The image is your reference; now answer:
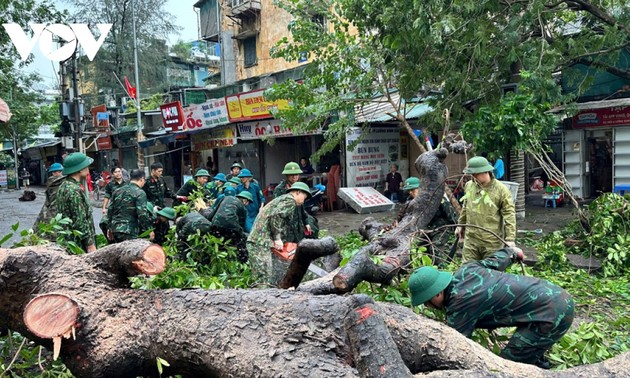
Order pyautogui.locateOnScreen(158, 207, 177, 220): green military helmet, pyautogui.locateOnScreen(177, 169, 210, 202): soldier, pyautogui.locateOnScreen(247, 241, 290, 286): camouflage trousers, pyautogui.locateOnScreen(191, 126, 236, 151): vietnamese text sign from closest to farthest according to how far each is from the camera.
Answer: pyautogui.locateOnScreen(247, 241, 290, 286): camouflage trousers < pyautogui.locateOnScreen(158, 207, 177, 220): green military helmet < pyautogui.locateOnScreen(177, 169, 210, 202): soldier < pyautogui.locateOnScreen(191, 126, 236, 151): vietnamese text sign

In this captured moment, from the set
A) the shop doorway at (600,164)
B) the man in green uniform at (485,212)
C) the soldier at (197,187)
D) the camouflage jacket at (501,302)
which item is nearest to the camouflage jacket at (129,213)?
the soldier at (197,187)

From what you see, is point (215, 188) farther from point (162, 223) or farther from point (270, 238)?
point (270, 238)

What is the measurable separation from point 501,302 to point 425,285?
502 millimetres

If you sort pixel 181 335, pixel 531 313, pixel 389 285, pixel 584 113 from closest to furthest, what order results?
pixel 181 335
pixel 531 313
pixel 389 285
pixel 584 113

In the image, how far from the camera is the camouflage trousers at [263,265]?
507 centimetres

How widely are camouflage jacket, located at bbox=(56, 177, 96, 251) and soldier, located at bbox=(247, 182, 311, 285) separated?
166cm

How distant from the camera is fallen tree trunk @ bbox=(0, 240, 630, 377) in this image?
2348 mm

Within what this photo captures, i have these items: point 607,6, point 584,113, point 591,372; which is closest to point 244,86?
point 584,113

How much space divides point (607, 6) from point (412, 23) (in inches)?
148

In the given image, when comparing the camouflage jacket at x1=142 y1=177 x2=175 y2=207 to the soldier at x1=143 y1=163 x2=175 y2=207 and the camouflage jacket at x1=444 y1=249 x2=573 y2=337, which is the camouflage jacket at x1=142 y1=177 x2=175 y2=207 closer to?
the soldier at x1=143 y1=163 x2=175 y2=207

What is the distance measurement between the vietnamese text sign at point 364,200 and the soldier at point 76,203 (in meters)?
8.65

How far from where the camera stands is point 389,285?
12.7 ft

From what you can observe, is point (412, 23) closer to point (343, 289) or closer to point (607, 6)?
point (607, 6)

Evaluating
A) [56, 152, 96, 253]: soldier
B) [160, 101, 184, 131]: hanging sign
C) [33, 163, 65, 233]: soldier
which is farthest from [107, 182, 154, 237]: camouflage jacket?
[160, 101, 184, 131]: hanging sign
